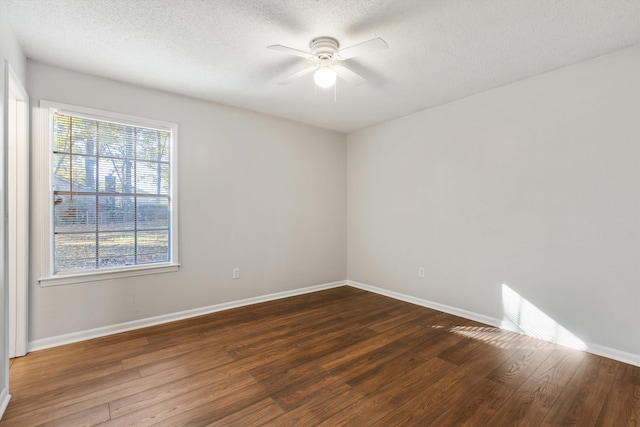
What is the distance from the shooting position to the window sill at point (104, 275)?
2733mm

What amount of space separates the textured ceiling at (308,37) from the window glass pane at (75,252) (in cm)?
160

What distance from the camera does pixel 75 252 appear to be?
288 cm

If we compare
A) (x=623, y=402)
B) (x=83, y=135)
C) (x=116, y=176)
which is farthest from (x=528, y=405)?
(x=83, y=135)

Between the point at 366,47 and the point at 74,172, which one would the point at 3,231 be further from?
the point at 366,47

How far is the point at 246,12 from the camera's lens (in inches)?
80.0

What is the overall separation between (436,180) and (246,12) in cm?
283

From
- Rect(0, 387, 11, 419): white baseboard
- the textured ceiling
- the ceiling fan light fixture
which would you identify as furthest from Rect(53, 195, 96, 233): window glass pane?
the ceiling fan light fixture

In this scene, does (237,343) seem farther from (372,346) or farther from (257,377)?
(372,346)

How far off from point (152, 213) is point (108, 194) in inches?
17.6

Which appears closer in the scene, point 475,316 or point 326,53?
point 326,53

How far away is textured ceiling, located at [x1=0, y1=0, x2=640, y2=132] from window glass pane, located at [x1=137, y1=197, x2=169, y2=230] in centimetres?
124

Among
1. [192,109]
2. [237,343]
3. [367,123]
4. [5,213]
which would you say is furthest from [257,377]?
[367,123]

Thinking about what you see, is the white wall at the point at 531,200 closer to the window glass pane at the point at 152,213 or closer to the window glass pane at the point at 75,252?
the window glass pane at the point at 152,213

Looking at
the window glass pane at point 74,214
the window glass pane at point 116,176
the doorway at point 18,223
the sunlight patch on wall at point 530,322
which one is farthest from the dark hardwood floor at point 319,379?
the window glass pane at point 116,176
